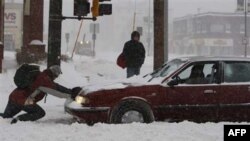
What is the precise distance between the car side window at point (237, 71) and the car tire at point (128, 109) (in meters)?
1.62

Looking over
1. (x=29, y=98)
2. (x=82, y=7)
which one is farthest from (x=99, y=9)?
(x=29, y=98)

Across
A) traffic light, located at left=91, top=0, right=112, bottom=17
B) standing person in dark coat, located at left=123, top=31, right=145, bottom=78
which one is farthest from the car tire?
standing person in dark coat, located at left=123, top=31, right=145, bottom=78

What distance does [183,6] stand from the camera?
103m

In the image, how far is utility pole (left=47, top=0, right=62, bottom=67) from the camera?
1218 centimetres

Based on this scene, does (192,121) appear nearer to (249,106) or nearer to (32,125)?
(249,106)

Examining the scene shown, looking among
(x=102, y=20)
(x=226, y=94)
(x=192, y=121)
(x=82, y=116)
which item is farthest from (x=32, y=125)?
(x=102, y=20)

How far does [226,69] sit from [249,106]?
791 millimetres

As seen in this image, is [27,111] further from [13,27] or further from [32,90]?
[13,27]

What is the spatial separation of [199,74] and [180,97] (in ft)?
2.11

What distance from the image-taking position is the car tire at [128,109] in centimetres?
898

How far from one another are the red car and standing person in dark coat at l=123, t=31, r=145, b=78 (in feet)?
13.8

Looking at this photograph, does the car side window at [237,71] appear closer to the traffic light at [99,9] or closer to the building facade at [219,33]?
the traffic light at [99,9]

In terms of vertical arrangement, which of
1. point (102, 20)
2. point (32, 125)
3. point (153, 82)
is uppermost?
point (102, 20)

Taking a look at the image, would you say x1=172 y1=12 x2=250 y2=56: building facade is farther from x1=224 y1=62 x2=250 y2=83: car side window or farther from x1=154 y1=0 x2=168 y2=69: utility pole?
x1=224 y1=62 x2=250 y2=83: car side window
